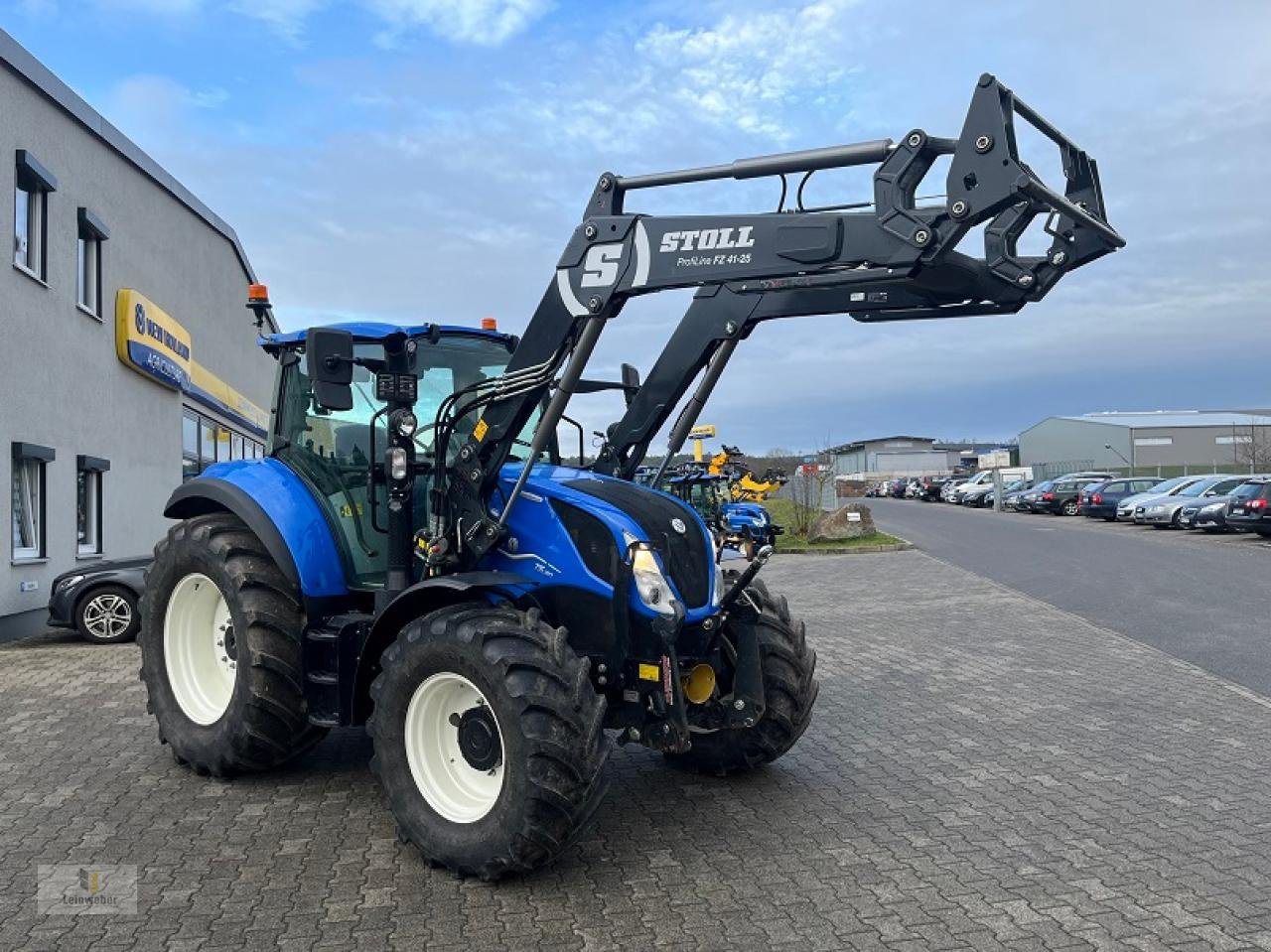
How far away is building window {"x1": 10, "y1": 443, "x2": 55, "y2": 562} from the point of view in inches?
508

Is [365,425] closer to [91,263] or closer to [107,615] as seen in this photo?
[107,615]

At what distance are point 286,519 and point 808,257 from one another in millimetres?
3187

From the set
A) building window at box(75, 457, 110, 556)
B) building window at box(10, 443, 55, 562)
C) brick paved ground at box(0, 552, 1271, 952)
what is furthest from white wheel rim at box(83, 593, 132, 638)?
brick paved ground at box(0, 552, 1271, 952)

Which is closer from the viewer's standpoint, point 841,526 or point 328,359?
point 328,359

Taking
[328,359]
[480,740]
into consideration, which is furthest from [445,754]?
[328,359]

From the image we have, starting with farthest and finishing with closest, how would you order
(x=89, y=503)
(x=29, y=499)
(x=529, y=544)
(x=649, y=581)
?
(x=89, y=503), (x=29, y=499), (x=529, y=544), (x=649, y=581)

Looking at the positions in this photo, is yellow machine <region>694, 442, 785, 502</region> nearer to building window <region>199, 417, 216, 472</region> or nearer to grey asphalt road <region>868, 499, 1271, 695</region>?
grey asphalt road <region>868, 499, 1271, 695</region>

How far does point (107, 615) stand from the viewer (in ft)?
39.9

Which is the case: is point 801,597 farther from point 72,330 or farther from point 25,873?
point 25,873

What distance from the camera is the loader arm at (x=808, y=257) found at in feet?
14.6

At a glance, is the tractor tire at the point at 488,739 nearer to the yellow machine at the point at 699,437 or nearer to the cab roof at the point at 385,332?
the cab roof at the point at 385,332

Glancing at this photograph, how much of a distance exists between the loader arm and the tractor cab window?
40 cm

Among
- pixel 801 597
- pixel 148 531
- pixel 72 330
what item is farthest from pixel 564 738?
pixel 148 531

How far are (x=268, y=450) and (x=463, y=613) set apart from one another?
2.60 m
